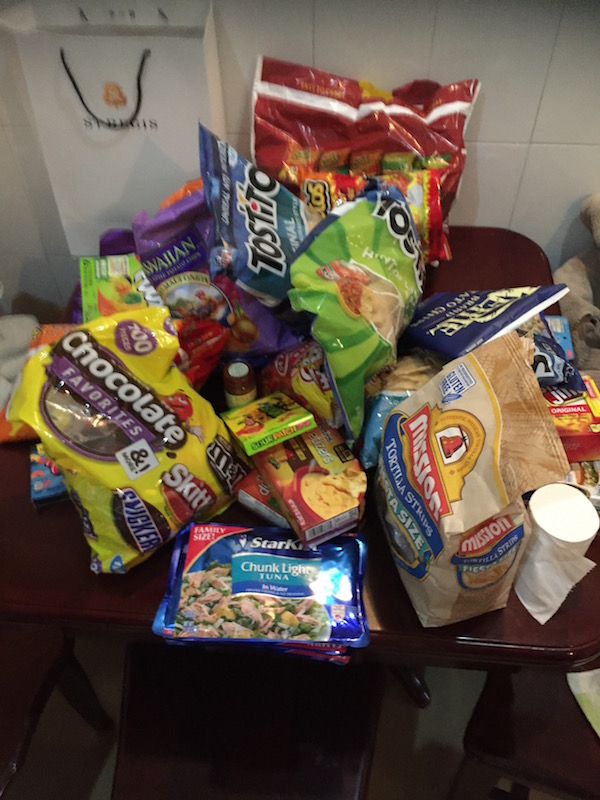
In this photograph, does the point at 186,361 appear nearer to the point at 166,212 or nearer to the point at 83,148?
the point at 166,212

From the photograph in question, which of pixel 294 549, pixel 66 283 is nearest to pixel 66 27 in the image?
pixel 66 283

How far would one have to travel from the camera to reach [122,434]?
67cm

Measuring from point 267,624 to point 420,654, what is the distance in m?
0.18

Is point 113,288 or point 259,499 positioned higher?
point 113,288

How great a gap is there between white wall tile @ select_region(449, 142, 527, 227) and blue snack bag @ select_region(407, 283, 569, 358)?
35cm

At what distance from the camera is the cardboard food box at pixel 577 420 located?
69 cm

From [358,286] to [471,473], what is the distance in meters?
0.27

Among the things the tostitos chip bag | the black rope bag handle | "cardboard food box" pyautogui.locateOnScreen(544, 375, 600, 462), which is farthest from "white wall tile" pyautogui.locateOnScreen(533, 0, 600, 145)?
the tostitos chip bag

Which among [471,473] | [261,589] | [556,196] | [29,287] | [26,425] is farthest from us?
[29,287]

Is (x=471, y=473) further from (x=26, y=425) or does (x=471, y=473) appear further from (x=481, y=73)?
(x=481, y=73)

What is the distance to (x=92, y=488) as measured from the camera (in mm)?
662

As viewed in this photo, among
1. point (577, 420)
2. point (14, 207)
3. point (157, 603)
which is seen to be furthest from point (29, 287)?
point (577, 420)

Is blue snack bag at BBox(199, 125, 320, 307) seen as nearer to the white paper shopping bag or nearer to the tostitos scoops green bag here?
the tostitos scoops green bag

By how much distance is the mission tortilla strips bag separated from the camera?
1.76ft
